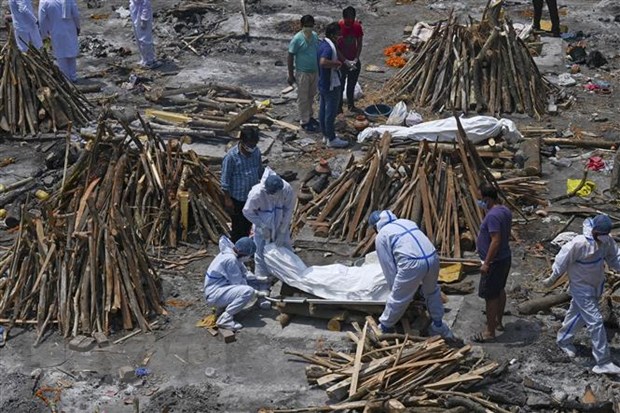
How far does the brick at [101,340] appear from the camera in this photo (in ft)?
35.5

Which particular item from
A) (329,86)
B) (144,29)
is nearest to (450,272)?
(329,86)

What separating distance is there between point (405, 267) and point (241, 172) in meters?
3.04

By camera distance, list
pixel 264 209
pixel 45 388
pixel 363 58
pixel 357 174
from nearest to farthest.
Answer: pixel 45 388, pixel 264 209, pixel 357 174, pixel 363 58

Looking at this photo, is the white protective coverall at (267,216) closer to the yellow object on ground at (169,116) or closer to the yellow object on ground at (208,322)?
the yellow object on ground at (208,322)

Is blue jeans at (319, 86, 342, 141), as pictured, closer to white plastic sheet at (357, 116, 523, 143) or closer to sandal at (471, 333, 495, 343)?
white plastic sheet at (357, 116, 523, 143)

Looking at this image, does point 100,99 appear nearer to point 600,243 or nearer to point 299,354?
point 299,354

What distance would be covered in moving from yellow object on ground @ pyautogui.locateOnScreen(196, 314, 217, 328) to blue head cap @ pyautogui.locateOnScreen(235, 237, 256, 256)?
2.58 feet

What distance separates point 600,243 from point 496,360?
158 cm

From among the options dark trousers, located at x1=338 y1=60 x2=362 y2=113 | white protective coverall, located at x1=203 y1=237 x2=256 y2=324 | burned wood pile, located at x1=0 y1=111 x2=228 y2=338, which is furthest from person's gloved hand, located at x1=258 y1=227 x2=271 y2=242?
dark trousers, located at x1=338 y1=60 x2=362 y2=113

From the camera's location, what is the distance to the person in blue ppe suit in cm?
1014

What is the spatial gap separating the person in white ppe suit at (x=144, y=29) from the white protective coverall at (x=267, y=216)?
9.30m

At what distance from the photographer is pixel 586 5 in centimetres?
2397

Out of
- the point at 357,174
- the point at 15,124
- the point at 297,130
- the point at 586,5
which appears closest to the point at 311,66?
the point at 297,130

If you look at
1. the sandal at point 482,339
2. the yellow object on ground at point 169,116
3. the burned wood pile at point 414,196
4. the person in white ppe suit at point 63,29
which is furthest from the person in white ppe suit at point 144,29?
the sandal at point 482,339
